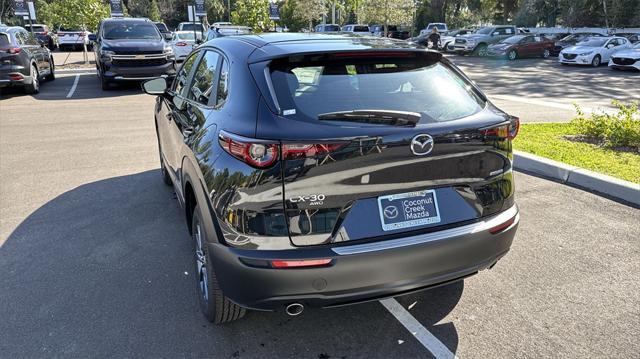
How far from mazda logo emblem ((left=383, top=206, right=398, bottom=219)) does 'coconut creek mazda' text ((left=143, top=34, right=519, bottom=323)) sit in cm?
2

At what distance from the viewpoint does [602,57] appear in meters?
23.5

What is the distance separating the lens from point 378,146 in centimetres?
249

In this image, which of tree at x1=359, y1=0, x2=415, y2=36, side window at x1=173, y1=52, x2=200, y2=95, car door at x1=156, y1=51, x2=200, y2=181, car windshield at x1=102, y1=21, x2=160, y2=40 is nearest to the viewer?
car door at x1=156, y1=51, x2=200, y2=181

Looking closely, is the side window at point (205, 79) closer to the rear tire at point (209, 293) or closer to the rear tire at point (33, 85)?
the rear tire at point (209, 293)

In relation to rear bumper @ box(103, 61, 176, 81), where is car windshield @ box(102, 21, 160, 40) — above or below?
above

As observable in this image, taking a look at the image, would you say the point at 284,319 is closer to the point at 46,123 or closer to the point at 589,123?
the point at 589,123

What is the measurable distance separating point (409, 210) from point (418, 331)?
90 cm

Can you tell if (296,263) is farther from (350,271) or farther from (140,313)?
(140,313)

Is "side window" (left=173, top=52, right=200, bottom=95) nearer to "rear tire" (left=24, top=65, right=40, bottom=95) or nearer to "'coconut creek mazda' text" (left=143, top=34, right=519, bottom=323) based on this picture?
"'coconut creek mazda' text" (left=143, top=34, right=519, bottom=323)

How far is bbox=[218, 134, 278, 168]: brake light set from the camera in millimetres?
2410

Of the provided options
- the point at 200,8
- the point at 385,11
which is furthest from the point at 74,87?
the point at 385,11

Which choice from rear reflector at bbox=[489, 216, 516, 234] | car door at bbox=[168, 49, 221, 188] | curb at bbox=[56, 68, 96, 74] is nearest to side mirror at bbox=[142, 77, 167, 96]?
car door at bbox=[168, 49, 221, 188]

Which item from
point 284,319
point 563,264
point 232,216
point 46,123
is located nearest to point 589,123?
point 563,264

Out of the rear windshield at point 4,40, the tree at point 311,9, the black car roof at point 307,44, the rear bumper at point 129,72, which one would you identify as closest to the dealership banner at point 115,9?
the rear bumper at point 129,72
